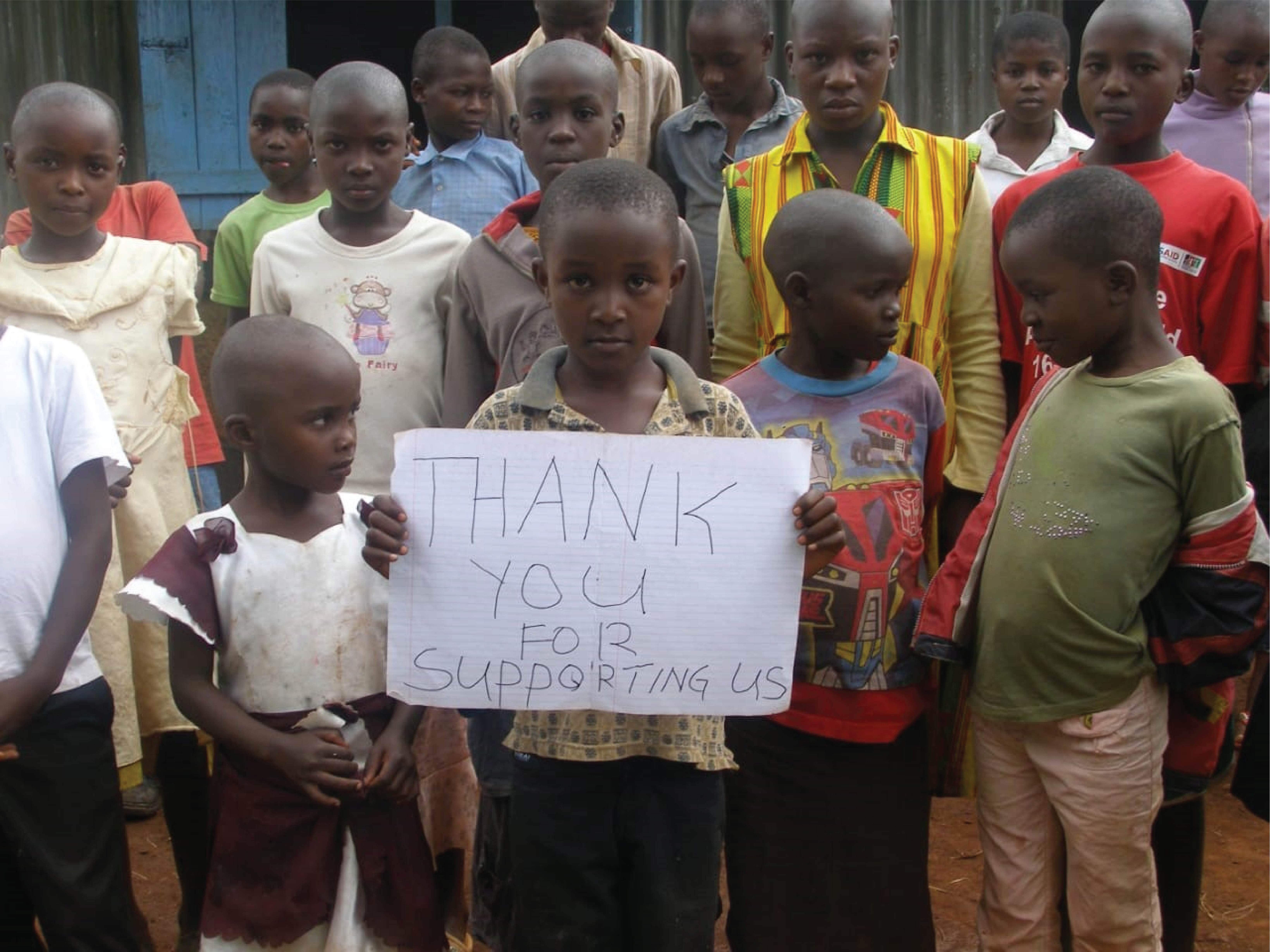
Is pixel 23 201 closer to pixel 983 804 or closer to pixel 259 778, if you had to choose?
pixel 259 778

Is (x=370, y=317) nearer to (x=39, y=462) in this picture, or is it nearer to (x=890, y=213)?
(x=39, y=462)

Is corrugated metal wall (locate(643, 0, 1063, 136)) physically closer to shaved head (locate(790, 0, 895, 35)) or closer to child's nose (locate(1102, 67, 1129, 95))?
shaved head (locate(790, 0, 895, 35))

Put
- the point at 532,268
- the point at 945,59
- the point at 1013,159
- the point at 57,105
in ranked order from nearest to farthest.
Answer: the point at 532,268
the point at 57,105
the point at 1013,159
the point at 945,59

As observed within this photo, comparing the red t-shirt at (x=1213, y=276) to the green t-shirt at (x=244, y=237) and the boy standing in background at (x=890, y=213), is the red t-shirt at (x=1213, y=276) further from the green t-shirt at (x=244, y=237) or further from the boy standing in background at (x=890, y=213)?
the green t-shirt at (x=244, y=237)

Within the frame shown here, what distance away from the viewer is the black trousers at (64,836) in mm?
2363

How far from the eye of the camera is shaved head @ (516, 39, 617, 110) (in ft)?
10.1

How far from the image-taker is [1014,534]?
2490 millimetres

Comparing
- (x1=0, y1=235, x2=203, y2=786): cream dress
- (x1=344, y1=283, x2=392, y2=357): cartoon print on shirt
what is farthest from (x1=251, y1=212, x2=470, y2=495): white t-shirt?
(x1=0, y1=235, x2=203, y2=786): cream dress

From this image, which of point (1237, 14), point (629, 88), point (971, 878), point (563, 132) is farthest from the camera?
point (629, 88)

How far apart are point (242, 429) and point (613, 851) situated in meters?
0.99

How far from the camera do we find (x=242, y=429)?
7.63 ft

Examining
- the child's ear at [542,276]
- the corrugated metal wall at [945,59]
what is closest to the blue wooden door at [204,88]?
the corrugated metal wall at [945,59]

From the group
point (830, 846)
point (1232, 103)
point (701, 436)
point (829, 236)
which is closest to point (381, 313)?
point (829, 236)

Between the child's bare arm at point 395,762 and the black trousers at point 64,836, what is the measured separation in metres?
0.59
